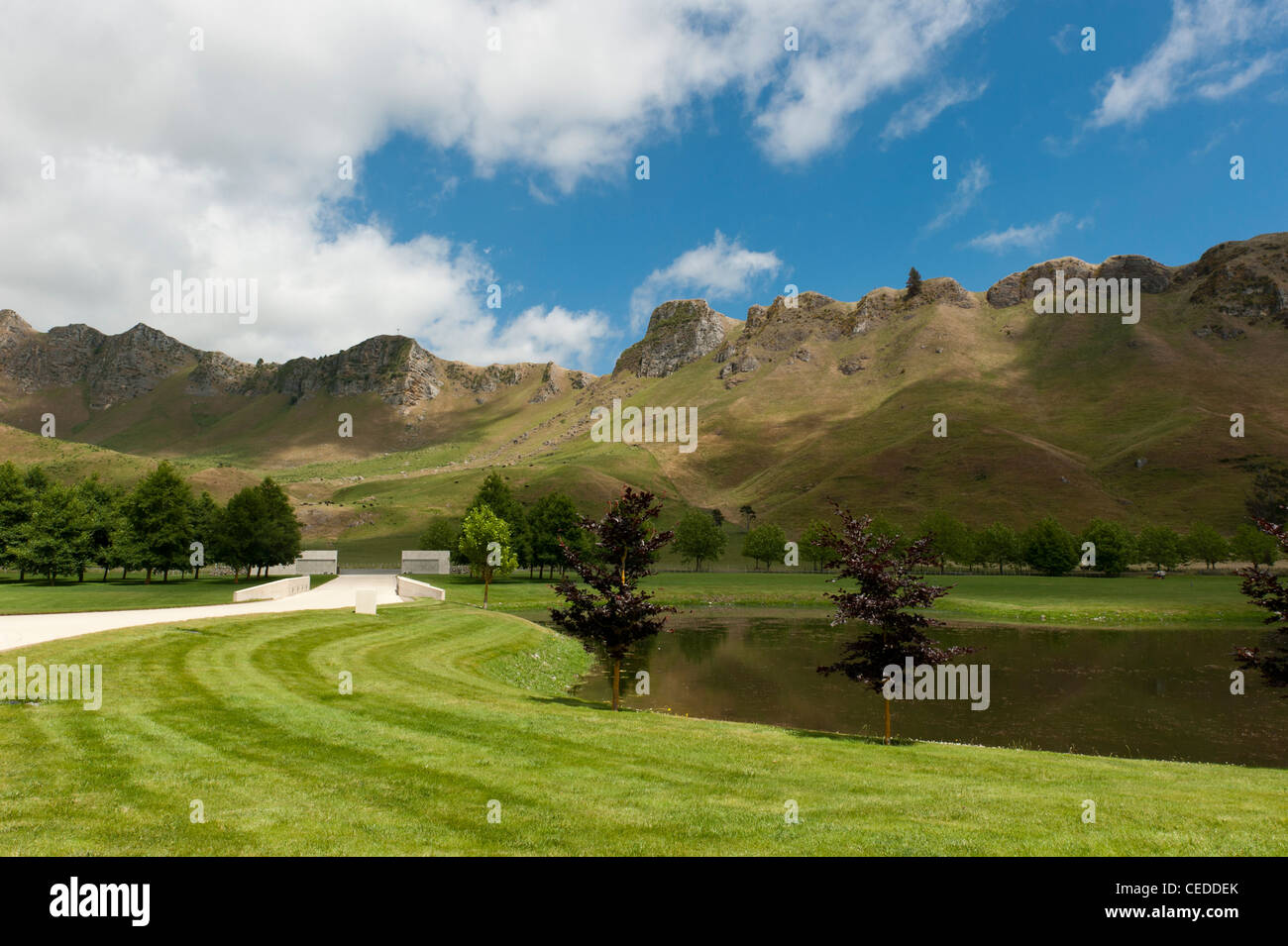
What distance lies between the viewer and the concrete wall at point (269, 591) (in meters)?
40.2

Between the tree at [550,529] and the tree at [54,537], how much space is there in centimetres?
4441

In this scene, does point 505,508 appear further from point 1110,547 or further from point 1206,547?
point 1206,547

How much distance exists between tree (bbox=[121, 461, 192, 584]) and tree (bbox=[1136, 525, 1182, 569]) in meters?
132

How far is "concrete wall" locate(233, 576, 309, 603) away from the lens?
40.2 meters

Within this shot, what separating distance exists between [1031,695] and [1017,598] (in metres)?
44.2

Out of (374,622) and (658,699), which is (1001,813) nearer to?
(658,699)

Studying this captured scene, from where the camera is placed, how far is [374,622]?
3269 cm

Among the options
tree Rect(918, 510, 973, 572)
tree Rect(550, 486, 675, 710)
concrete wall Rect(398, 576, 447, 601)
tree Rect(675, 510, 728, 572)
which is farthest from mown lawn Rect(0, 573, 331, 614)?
tree Rect(918, 510, 973, 572)

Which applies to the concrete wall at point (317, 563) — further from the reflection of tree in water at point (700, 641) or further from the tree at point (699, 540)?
the reflection of tree in water at point (700, 641)

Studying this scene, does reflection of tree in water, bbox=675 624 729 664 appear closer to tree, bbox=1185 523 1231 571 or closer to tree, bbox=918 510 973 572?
tree, bbox=918 510 973 572
